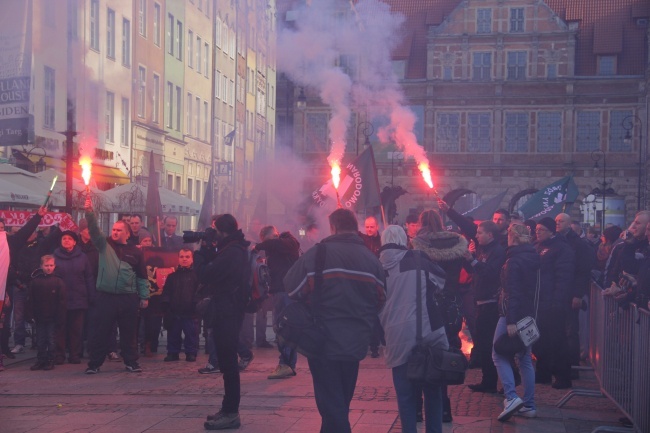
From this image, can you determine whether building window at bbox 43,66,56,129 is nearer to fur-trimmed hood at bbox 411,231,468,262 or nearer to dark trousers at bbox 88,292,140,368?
dark trousers at bbox 88,292,140,368

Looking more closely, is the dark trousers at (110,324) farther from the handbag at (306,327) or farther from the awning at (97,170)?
the awning at (97,170)

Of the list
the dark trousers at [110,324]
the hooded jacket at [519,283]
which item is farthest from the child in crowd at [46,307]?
the hooded jacket at [519,283]

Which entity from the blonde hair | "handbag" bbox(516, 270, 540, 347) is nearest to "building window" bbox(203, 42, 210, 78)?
the blonde hair

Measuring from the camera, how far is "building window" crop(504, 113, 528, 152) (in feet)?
196

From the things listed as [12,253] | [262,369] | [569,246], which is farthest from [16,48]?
[569,246]

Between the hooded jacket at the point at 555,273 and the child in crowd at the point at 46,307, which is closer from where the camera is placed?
the hooded jacket at the point at 555,273

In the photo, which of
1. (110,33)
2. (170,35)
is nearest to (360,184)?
(110,33)

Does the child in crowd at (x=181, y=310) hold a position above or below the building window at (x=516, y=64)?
below

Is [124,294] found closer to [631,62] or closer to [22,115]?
[22,115]

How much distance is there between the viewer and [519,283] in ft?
32.8

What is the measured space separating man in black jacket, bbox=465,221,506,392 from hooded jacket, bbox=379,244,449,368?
2.92 meters

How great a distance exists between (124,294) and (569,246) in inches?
217

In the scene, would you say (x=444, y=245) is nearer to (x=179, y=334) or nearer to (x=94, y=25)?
(x=179, y=334)

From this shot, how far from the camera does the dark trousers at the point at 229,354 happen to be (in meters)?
9.43
